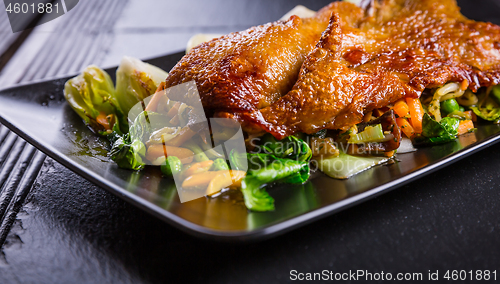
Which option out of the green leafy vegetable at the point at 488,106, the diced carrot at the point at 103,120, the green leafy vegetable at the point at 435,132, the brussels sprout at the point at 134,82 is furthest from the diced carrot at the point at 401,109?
the diced carrot at the point at 103,120

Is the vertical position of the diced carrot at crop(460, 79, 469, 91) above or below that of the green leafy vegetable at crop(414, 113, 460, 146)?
above

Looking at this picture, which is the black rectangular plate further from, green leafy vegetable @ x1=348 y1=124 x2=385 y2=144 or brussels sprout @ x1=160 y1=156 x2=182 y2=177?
green leafy vegetable @ x1=348 y1=124 x2=385 y2=144

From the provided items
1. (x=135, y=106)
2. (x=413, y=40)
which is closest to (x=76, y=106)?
(x=135, y=106)

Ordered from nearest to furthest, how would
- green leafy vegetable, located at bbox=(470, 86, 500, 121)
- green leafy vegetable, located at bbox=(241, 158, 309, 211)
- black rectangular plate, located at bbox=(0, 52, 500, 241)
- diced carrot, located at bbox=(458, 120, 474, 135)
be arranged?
black rectangular plate, located at bbox=(0, 52, 500, 241) → green leafy vegetable, located at bbox=(241, 158, 309, 211) → diced carrot, located at bbox=(458, 120, 474, 135) → green leafy vegetable, located at bbox=(470, 86, 500, 121)

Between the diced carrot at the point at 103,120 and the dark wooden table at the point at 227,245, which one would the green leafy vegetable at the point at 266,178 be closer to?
the dark wooden table at the point at 227,245

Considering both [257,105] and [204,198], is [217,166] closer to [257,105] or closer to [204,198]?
[204,198]

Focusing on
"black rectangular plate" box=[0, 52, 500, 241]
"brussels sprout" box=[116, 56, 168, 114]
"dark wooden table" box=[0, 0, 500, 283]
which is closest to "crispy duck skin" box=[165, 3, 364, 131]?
"black rectangular plate" box=[0, 52, 500, 241]

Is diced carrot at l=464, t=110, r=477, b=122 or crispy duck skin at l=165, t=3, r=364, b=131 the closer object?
crispy duck skin at l=165, t=3, r=364, b=131
